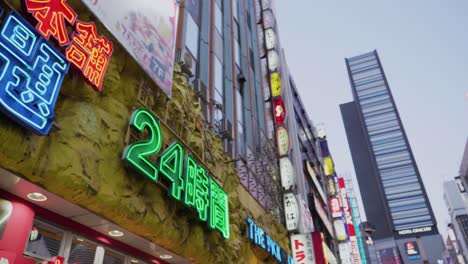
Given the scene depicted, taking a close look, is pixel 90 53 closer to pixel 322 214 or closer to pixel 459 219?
pixel 322 214

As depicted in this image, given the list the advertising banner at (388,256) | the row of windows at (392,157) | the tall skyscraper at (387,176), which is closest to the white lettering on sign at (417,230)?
the tall skyscraper at (387,176)

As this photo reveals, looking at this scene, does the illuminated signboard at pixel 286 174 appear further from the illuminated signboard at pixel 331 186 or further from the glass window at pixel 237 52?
the illuminated signboard at pixel 331 186

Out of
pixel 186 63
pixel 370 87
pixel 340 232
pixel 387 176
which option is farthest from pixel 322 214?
pixel 370 87

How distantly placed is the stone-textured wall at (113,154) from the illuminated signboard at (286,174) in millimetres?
10835

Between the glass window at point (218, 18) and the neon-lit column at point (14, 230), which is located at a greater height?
the glass window at point (218, 18)

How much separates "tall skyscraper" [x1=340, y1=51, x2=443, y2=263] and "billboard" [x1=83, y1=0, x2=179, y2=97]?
141838mm

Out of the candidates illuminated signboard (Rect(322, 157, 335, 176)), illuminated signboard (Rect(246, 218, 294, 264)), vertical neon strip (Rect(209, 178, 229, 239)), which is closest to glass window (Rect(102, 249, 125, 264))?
vertical neon strip (Rect(209, 178, 229, 239))

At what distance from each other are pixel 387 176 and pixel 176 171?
177m

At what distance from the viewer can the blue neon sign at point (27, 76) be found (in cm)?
557

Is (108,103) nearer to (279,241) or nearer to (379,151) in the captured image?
(279,241)

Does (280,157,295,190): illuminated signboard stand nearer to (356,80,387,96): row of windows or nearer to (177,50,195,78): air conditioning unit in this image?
(177,50,195,78): air conditioning unit

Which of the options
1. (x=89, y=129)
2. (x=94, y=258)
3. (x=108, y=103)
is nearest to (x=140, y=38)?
(x=108, y=103)

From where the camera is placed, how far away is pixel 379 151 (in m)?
176

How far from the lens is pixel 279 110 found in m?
26.2
